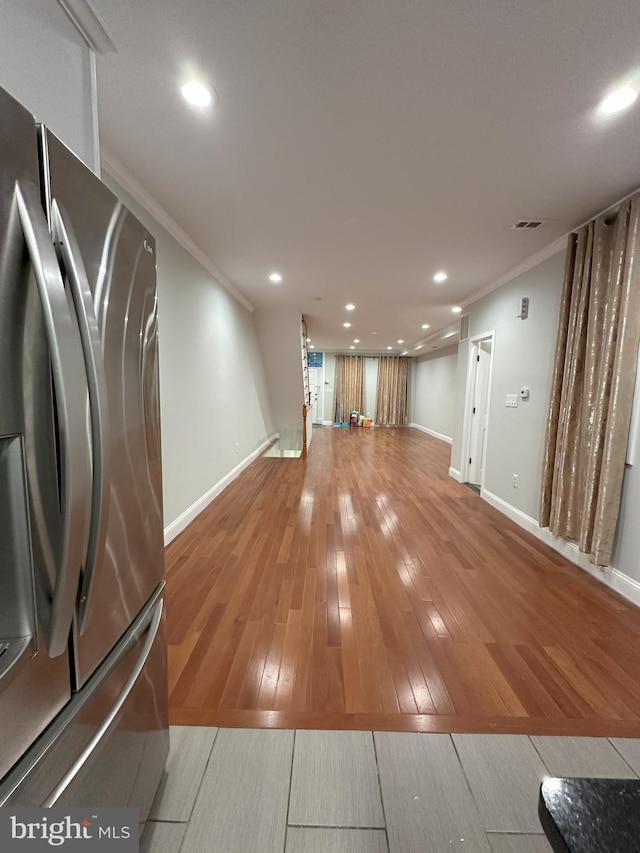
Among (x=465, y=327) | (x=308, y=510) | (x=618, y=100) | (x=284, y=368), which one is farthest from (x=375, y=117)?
(x=284, y=368)

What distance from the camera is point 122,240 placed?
2.70 feet

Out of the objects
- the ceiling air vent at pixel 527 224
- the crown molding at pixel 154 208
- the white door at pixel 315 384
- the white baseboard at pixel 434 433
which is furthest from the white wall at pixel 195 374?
the white door at pixel 315 384

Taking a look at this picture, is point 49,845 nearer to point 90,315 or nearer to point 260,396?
point 90,315

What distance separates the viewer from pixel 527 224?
2.54 metres

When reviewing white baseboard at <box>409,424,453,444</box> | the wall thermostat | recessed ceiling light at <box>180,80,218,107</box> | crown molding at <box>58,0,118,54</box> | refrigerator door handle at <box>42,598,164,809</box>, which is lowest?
white baseboard at <box>409,424,453,444</box>

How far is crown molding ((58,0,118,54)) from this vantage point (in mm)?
1083

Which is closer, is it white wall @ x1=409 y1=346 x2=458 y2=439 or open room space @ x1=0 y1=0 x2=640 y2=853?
open room space @ x1=0 y1=0 x2=640 y2=853

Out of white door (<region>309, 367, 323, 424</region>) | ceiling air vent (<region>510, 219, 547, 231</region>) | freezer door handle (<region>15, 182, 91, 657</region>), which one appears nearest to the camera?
freezer door handle (<region>15, 182, 91, 657</region>)

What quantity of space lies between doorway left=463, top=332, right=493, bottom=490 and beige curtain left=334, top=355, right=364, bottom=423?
6.53 metres

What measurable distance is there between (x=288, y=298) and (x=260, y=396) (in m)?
2.14

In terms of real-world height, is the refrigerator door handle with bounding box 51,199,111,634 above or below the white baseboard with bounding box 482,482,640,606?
above

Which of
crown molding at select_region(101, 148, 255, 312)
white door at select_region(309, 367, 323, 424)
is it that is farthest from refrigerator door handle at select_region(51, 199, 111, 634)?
white door at select_region(309, 367, 323, 424)

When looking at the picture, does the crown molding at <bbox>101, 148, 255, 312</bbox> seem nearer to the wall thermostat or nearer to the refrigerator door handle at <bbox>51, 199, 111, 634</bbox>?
the refrigerator door handle at <bbox>51, 199, 111, 634</bbox>

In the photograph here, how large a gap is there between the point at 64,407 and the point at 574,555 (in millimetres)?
3448
